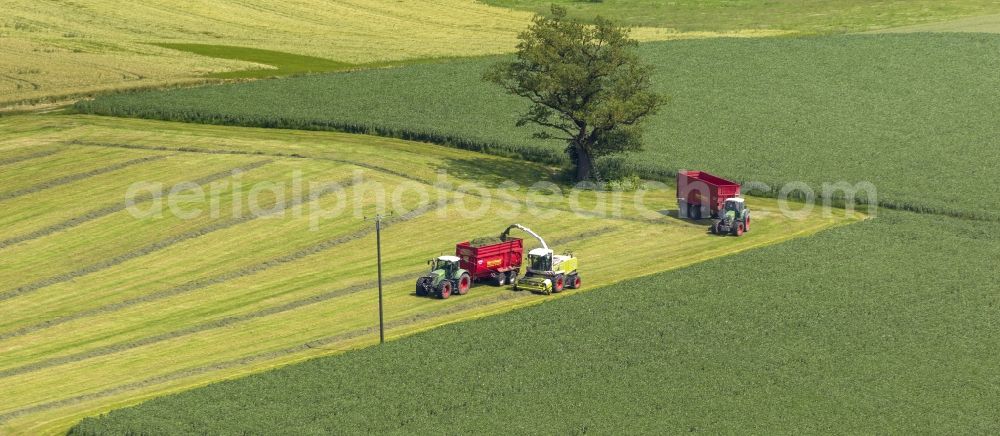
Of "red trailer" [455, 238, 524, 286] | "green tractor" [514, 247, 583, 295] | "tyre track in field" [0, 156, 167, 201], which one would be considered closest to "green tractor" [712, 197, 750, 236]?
"green tractor" [514, 247, 583, 295]

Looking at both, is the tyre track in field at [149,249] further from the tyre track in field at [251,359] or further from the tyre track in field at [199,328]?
the tyre track in field at [251,359]

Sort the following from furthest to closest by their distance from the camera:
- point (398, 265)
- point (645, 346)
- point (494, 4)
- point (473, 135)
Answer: point (494, 4)
point (473, 135)
point (398, 265)
point (645, 346)

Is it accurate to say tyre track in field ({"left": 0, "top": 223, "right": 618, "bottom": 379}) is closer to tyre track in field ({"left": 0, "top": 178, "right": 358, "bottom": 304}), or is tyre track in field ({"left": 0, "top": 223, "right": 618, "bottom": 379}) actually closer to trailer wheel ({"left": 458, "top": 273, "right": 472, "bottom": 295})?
trailer wheel ({"left": 458, "top": 273, "right": 472, "bottom": 295})

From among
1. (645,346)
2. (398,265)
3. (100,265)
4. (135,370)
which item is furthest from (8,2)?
(645,346)

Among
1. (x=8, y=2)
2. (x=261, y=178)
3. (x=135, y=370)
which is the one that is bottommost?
(x=135, y=370)

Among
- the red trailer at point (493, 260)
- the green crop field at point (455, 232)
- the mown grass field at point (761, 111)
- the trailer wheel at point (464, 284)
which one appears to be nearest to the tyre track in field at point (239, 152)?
the green crop field at point (455, 232)

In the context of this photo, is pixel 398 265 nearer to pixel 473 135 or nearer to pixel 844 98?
pixel 473 135
